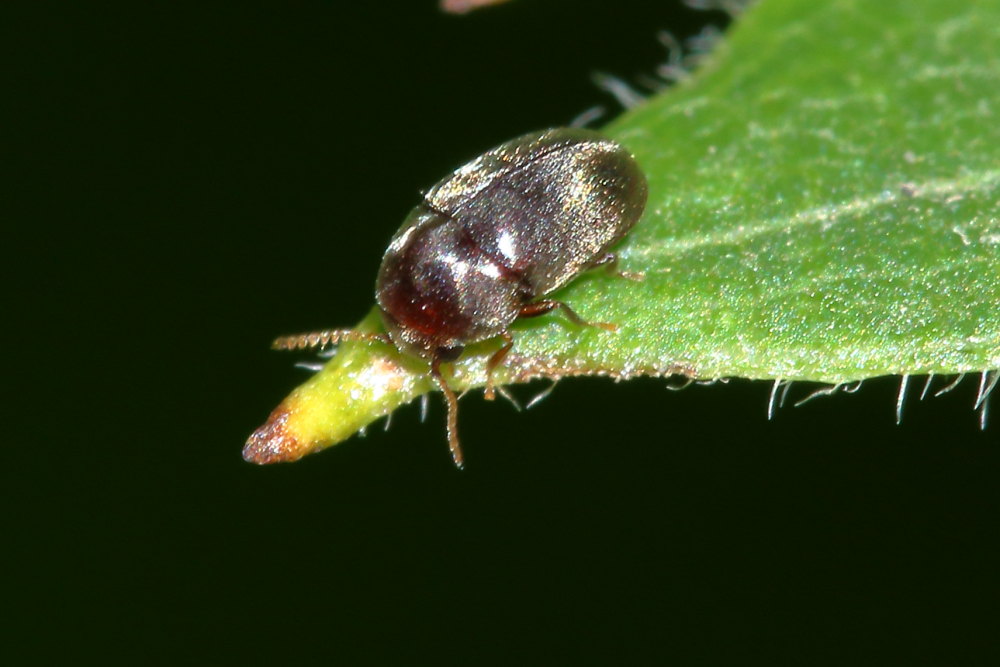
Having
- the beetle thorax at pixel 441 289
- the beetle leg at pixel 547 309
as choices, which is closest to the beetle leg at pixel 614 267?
the beetle leg at pixel 547 309

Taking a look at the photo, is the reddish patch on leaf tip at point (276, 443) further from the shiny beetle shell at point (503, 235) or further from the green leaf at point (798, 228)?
the shiny beetle shell at point (503, 235)

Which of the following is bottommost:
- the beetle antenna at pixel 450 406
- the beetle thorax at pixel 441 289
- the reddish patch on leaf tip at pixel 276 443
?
the beetle antenna at pixel 450 406

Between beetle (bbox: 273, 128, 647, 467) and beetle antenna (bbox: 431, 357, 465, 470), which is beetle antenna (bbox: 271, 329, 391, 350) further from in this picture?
beetle antenna (bbox: 431, 357, 465, 470)

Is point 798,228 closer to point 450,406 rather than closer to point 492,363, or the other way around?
point 492,363

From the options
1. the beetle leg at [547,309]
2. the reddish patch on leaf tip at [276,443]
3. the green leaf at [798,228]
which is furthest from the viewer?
the beetle leg at [547,309]

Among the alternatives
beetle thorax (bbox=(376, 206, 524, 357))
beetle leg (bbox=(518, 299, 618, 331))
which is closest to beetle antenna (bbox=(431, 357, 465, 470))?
beetle thorax (bbox=(376, 206, 524, 357))

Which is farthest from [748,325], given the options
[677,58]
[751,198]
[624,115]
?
[677,58]

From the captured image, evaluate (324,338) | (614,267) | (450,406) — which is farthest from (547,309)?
(324,338)
